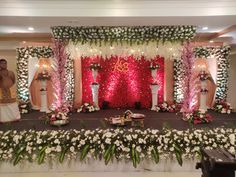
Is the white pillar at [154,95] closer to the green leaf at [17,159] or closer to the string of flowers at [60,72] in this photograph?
the string of flowers at [60,72]

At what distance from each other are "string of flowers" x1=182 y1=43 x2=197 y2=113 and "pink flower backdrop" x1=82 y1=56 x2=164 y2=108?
6.87 feet

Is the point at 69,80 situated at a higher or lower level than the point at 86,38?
lower

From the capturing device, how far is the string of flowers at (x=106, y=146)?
4301 mm

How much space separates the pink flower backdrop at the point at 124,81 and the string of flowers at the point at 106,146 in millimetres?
4772

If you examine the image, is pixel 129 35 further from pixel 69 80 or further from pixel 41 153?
pixel 41 153

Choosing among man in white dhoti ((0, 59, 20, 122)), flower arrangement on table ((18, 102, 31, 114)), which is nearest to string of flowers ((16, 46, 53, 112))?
flower arrangement on table ((18, 102, 31, 114))

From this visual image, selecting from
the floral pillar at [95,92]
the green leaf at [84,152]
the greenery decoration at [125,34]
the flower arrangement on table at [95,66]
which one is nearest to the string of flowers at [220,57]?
the greenery decoration at [125,34]

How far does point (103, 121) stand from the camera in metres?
6.58

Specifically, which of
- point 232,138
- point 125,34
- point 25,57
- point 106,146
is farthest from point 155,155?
point 25,57

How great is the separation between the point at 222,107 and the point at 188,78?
7.35 ft

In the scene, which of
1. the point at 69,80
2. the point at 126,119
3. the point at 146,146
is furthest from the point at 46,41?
the point at 146,146

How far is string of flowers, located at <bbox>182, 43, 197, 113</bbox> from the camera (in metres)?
6.92

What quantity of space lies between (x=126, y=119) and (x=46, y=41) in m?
5.76

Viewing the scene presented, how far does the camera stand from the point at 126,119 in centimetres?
597
